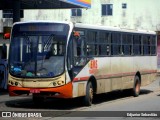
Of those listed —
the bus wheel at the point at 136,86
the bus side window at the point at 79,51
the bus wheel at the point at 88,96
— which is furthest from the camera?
the bus wheel at the point at 136,86

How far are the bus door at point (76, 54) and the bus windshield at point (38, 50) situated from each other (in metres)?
0.32

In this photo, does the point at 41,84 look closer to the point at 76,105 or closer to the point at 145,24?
the point at 76,105

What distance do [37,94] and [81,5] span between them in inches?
415

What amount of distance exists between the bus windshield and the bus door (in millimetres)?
322

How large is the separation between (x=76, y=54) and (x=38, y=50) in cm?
133

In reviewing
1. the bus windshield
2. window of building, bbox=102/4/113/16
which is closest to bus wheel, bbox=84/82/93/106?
the bus windshield

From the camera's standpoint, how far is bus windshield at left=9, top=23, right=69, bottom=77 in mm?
16250

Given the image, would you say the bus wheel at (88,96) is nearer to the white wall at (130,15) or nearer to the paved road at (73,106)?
the paved road at (73,106)

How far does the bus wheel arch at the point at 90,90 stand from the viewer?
17531 mm

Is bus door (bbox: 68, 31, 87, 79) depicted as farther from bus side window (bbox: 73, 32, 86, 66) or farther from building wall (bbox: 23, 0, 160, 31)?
building wall (bbox: 23, 0, 160, 31)

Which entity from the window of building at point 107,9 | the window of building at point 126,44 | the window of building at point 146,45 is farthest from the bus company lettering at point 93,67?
the window of building at point 107,9

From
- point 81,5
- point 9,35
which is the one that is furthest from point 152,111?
point 81,5

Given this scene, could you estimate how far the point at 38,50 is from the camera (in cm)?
1639

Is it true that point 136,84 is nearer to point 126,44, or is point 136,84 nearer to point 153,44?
point 126,44
